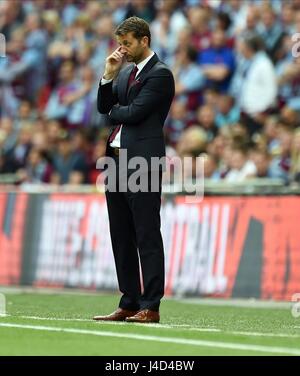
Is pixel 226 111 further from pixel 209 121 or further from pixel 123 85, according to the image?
pixel 123 85

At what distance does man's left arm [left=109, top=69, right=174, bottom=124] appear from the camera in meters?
9.42

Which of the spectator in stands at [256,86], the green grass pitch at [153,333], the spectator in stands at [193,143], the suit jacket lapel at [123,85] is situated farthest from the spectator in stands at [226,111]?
the suit jacket lapel at [123,85]

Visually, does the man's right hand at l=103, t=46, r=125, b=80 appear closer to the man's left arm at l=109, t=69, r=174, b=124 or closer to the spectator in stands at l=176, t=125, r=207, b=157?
the man's left arm at l=109, t=69, r=174, b=124

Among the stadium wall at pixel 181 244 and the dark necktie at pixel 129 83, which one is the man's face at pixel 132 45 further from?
the stadium wall at pixel 181 244

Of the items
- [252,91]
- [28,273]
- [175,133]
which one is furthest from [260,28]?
[28,273]

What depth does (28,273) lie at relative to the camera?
17.1 m

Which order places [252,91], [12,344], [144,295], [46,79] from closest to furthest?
[12,344] < [144,295] < [252,91] < [46,79]

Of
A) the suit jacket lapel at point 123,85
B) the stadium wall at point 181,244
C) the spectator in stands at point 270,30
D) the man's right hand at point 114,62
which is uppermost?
the spectator in stands at point 270,30

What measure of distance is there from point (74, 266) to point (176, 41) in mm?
4435

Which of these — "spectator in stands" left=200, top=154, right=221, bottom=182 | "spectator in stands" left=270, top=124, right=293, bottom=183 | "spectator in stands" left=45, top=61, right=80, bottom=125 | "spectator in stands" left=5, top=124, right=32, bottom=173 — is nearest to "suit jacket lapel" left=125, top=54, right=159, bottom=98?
"spectator in stands" left=270, top=124, right=293, bottom=183

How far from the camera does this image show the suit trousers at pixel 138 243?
948 centimetres

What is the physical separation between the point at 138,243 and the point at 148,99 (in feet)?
3.88

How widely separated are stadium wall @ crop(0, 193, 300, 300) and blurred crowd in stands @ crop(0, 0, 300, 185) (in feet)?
1.99

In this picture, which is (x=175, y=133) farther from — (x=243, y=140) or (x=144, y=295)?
(x=144, y=295)
